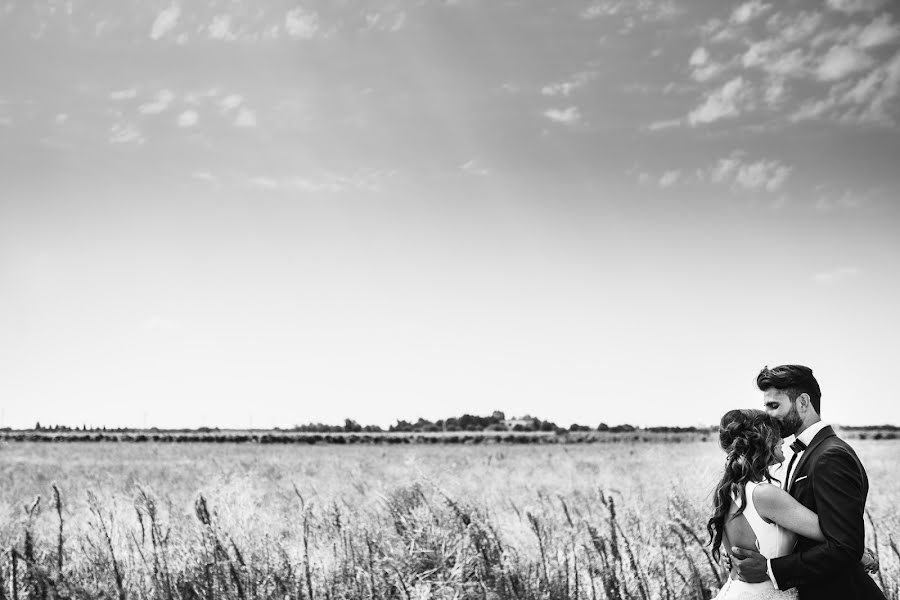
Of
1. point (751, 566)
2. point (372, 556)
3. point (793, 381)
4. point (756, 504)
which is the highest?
point (793, 381)

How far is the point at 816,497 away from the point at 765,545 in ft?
0.86

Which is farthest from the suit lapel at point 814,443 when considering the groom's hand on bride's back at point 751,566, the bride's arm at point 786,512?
the groom's hand on bride's back at point 751,566

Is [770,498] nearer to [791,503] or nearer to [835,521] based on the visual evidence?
[791,503]

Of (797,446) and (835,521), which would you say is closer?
(835,521)

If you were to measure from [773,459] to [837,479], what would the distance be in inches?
10.3

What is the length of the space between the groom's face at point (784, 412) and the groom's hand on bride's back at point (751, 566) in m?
0.47

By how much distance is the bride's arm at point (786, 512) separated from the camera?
2.50m

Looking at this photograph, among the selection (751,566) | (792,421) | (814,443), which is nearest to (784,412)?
(792,421)

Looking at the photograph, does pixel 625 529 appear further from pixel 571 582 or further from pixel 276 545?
pixel 276 545

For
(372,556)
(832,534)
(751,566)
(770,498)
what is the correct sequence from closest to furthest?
(832,534) < (770,498) < (751,566) < (372,556)

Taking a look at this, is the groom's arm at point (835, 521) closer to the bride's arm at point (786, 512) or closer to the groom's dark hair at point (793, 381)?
the bride's arm at point (786, 512)

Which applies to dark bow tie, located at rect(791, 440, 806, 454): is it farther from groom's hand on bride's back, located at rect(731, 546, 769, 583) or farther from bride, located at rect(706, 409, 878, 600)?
groom's hand on bride's back, located at rect(731, 546, 769, 583)

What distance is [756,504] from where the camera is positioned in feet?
8.48

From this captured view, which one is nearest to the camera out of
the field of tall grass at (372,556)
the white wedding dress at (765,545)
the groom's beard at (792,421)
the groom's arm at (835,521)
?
the groom's arm at (835,521)
